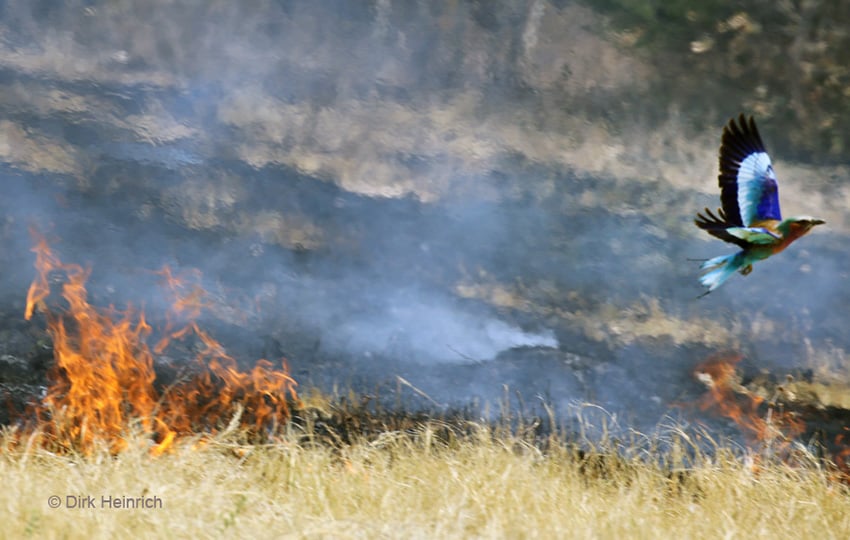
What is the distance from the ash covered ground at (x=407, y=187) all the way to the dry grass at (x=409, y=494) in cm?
204

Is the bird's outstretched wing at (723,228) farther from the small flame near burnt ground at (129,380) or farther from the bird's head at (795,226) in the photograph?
the small flame near burnt ground at (129,380)

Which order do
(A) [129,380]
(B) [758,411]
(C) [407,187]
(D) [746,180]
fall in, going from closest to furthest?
(D) [746,180] < (A) [129,380] < (B) [758,411] < (C) [407,187]

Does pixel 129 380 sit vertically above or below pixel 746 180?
below

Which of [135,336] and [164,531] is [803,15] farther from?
[164,531]

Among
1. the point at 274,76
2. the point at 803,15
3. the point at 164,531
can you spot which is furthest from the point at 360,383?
the point at 803,15

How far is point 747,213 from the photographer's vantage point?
4656mm

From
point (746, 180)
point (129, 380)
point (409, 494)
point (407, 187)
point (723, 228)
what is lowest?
point (129, 380)

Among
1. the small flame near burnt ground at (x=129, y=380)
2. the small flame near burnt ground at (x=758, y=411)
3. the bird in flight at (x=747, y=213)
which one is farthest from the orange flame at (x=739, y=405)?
the small flame near burnt ground at (x=129, y=380)

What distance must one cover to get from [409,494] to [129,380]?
2521 millimetres

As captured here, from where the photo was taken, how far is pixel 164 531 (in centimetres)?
425

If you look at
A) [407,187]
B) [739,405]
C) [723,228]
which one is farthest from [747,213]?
[407,187]

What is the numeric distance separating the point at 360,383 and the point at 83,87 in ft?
15.1

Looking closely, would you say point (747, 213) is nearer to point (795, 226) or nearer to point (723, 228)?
point (723, 228)

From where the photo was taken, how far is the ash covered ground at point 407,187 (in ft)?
27.5
